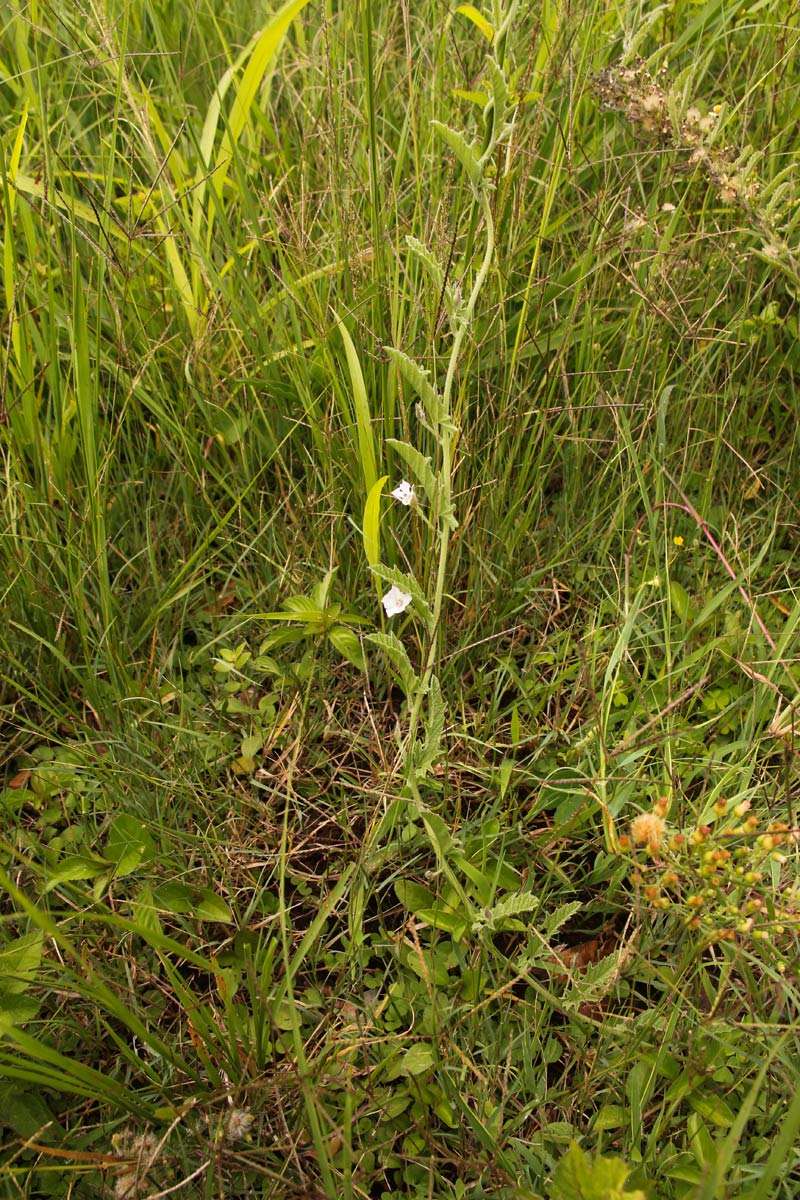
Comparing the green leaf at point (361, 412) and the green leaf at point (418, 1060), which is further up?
the green leaf at point (361, 412)

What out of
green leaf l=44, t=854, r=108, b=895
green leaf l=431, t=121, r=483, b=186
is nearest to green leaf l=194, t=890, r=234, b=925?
green leaf l=44, t=854, r=108, b=895

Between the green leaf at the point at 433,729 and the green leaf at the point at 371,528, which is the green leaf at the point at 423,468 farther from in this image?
the green leaf at the point at 433,729

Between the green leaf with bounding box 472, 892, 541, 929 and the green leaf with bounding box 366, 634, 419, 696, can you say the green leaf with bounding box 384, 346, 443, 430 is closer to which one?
the green leaf with bounding box 366, 634, 419, 696

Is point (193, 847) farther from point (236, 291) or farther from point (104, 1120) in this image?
point (236, 291)

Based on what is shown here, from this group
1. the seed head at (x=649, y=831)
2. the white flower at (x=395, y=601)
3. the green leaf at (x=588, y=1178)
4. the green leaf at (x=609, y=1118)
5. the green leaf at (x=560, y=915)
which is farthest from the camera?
the white flower at (x=395, y=601)

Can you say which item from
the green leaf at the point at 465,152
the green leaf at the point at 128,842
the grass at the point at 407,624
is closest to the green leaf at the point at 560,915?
the grass at the point at 407,624

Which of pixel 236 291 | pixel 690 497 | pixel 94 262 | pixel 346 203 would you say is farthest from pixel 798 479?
pixel 94 262

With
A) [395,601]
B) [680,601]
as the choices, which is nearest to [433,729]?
[395,601]
